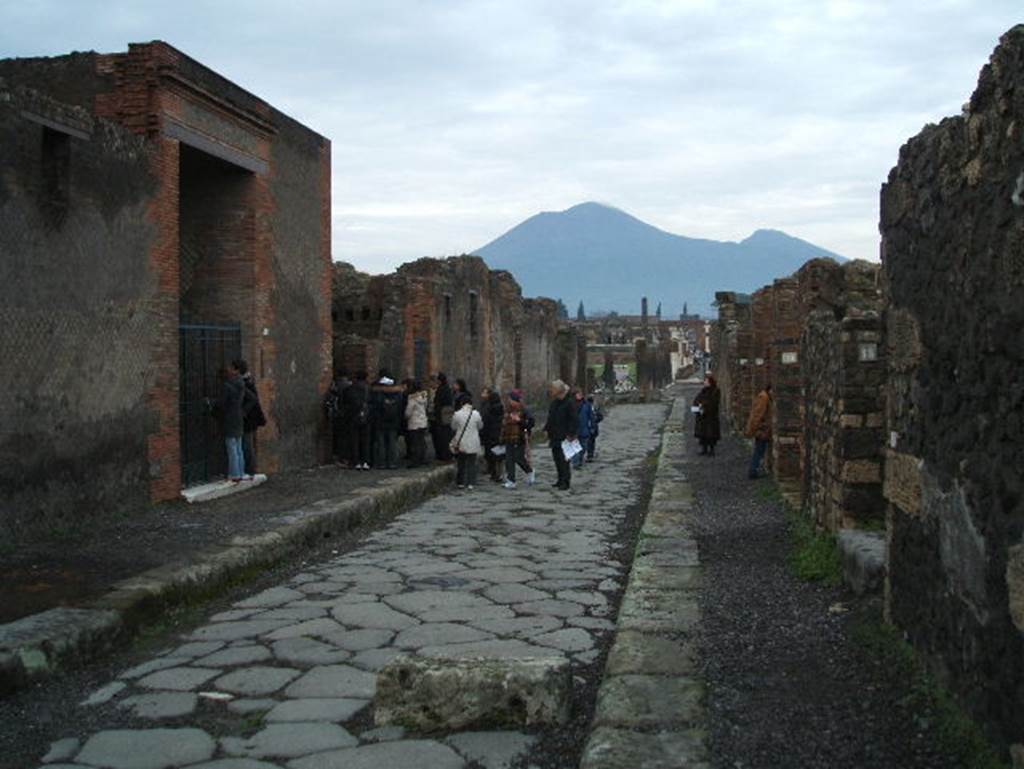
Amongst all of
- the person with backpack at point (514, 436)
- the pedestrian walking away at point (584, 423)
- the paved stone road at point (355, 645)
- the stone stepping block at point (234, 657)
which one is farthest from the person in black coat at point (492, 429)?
the stone stepping block at point (234, 657)

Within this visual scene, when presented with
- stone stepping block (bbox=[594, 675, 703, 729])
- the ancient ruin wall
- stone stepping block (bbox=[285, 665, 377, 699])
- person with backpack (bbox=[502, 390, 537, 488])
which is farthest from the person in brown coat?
stone stepping block (bbox=[594, 675, 703, 729])

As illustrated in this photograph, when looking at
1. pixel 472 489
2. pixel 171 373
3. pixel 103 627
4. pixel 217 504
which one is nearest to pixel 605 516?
pixel 472 489

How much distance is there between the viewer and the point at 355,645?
520 cm

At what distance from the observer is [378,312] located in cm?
1617

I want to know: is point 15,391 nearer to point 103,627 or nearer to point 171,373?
point 171,373

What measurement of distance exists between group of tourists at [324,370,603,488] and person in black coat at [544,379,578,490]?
1 centimetres

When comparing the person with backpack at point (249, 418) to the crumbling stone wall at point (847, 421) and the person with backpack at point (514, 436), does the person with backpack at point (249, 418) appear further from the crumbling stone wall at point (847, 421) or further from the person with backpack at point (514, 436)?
the crumbling stone wall at point (847, 421)

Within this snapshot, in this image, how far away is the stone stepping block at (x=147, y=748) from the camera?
12.1ft

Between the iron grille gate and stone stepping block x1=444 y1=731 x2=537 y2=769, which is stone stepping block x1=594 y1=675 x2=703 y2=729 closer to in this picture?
stone stepping block x1=444 y1=731 x2=537 y2=769

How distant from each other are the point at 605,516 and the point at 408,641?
516 cm

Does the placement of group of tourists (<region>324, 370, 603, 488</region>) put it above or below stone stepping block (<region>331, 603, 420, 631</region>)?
above

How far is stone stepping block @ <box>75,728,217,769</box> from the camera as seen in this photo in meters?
3.68

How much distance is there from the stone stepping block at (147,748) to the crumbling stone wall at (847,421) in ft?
14.2

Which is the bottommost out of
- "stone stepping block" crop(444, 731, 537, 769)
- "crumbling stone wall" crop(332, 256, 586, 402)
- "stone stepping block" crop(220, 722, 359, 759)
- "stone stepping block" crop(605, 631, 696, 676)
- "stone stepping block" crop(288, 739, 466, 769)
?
"stone stepping block" crop(220, 722, 359, 759)
